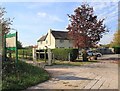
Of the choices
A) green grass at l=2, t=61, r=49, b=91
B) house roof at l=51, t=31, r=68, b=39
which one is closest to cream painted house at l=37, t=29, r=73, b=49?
house roof at l=51, t=31, r=68, b=39

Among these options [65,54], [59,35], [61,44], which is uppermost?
[59,35]

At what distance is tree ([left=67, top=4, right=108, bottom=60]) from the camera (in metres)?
36.1

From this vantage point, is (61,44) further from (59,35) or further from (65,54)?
(65,54)

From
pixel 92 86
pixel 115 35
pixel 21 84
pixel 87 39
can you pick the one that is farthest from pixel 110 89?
pixel 115 35

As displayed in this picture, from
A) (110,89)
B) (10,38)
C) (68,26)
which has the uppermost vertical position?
(68,26)

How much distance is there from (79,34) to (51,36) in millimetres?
33212

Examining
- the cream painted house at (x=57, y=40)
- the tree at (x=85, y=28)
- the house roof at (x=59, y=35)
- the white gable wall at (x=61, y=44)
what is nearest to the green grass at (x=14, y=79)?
the tree at (x=85, y=28)

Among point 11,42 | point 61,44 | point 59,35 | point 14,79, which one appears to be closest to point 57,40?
point 61,44

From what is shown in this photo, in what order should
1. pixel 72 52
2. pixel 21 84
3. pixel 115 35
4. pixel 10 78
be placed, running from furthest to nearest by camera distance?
pixel 115 35, pixel 72 52, pixel 10 78, pixel 21 84

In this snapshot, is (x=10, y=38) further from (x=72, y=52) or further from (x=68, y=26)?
(x=68, y=26)

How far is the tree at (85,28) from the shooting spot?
36.1 meters

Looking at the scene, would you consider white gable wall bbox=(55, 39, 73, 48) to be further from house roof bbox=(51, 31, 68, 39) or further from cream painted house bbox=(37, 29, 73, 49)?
house roof bbox=(51, 31, 68, 39)

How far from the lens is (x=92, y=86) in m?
10.2

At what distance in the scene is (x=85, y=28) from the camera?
36.2 meters
